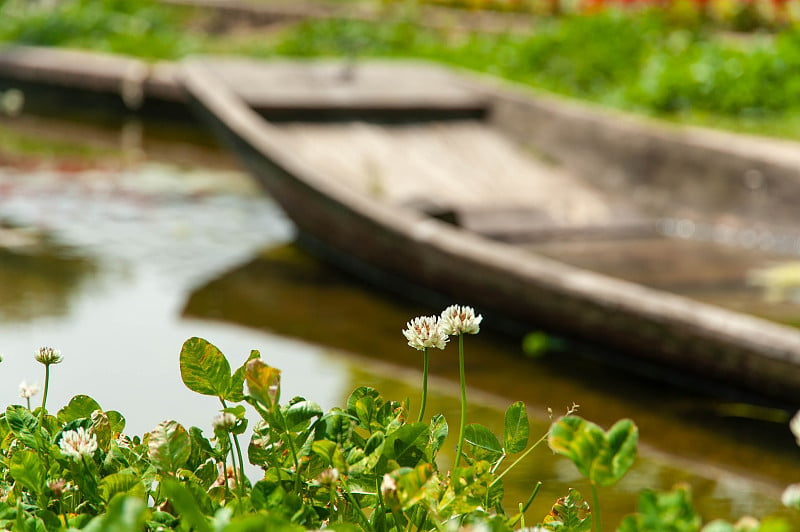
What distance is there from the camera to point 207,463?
1.35m

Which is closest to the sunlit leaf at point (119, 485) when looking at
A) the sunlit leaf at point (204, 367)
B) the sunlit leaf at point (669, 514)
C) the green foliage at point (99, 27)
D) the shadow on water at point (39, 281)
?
the sunlit leaf at point (204, 367)

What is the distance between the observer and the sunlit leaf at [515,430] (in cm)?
132

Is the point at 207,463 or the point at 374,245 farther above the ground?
the point at 207,463

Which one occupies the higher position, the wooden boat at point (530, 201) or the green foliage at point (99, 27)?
the wooden boat at point (530, 201)

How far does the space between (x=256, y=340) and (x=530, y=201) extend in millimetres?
1937

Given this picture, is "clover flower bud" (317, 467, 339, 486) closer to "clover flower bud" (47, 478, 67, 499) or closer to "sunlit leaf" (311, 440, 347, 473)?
"sunlit leaf" (311, 440, 347, 473)

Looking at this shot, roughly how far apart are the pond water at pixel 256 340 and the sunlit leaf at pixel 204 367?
131 centimetres

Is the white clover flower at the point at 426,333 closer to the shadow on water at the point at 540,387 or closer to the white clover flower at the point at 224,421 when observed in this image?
the white clover flower at the point at 224,421

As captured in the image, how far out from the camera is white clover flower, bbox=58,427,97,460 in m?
1.19

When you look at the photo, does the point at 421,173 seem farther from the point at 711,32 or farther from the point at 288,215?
the point at 711,32

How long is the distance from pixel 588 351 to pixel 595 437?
2456mm

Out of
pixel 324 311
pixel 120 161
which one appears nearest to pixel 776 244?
pixel 324 311

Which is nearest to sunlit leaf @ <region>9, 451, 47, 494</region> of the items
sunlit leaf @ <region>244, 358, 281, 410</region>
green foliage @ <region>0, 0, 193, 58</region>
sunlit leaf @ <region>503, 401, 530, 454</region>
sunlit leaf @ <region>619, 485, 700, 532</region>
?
sunlit leaf @ <region>244, 358, 281, 410</region>

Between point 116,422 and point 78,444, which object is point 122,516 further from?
point 116,422
